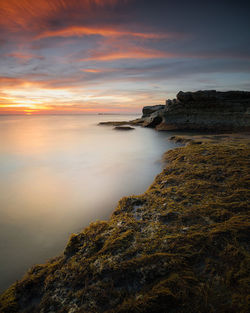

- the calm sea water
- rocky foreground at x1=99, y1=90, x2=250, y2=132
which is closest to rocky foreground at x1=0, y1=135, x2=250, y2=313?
the calm sea water

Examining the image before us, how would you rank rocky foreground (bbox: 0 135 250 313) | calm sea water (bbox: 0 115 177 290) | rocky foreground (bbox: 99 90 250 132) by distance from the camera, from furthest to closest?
rocky foreground (bbox: 99 90 250 132) → calm sea water (bbox: 0 115 177 290) → rocky foreground (bbox: 0 135 250 313)

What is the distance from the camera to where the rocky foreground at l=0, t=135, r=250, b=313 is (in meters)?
1.82

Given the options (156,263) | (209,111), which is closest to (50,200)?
(156,263)

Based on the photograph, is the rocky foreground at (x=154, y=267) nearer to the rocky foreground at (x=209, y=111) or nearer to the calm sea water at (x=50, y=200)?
the calm sea water at (x=50, y=200)

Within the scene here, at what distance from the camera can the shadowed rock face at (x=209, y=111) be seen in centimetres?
2026

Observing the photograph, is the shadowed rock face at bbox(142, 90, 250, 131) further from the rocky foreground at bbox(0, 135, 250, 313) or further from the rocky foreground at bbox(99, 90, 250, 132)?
the rocky foreground at bbox(0, 135, 250, 313)

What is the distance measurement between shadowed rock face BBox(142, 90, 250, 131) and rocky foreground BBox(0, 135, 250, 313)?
1992 cm

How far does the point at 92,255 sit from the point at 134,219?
3.45ft

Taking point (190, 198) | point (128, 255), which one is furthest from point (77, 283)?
point (190, 198)

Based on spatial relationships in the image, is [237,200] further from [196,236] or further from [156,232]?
[156,232]

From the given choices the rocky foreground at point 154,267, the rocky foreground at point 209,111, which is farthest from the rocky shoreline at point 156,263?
the rocky foreground at point 209,111

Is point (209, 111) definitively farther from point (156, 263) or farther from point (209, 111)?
point (156, 263)

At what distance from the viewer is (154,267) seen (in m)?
2.17

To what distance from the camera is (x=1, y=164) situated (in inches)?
352
